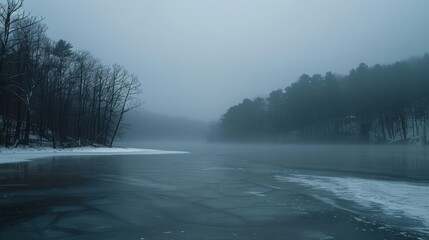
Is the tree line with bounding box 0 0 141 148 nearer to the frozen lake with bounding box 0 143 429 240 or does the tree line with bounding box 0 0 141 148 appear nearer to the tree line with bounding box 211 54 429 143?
the frozen lake with bounding box 0 143 429 240

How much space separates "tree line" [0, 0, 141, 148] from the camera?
43.8 m

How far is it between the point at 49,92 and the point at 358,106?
79955 mm

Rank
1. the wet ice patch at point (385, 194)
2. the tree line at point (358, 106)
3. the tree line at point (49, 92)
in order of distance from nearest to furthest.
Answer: the wet ice patch at point (385, 194) < the tree line at point (49, 92) < the tree line at point (358, 106)

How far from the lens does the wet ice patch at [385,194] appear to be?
11180mm

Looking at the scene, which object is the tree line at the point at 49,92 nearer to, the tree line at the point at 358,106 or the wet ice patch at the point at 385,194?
the wet ice patch at the point at 385,194

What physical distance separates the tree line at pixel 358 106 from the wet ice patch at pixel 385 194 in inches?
2942

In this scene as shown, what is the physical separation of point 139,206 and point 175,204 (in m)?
1.10

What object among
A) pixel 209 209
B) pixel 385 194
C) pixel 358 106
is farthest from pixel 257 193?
pixel 358 106

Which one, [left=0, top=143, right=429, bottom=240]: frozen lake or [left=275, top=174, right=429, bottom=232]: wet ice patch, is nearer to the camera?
[left=0, top=143, right=429, bottom=240]: frozen lake

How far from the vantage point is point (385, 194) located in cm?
1427

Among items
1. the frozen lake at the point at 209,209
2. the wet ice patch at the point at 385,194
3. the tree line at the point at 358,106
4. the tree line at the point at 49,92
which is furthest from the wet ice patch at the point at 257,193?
the tree line at the point at 358,106

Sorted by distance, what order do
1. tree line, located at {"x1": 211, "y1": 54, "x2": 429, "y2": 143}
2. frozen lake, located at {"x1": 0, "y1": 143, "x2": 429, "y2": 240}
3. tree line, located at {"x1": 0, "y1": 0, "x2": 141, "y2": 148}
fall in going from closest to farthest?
frozen lake, located at {"x1": 0, "y1": 143, "x2": 429, "y2": 240}
tree line, located at {"x1": 0, "y1": 0, "x2": 141, "y2": 148}
tree line, located at {"x1": 211, "y1": 54, "x2": 429, "y2": 143}

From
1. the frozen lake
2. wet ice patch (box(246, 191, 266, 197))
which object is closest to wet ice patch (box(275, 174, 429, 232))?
the frozen lake

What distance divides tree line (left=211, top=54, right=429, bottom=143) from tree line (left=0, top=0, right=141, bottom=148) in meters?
62.6
